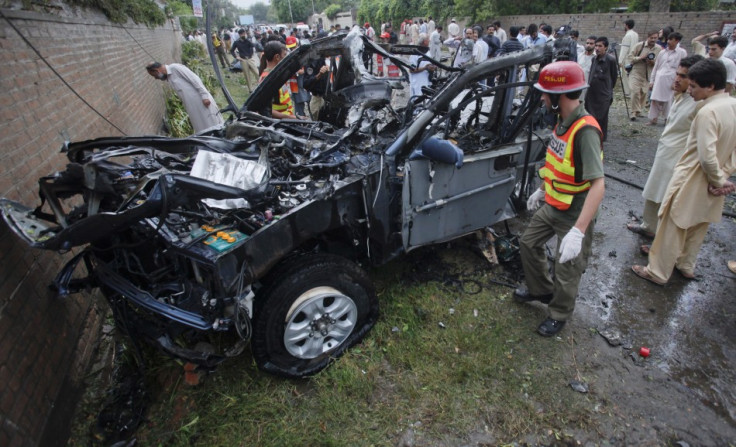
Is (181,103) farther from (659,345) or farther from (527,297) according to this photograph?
(659,345)

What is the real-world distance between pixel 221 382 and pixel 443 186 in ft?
7.11

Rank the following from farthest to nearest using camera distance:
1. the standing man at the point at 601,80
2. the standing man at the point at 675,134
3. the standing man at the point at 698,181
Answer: the standing man at the point at 601,80
the standing man at the point at 675,134
the standing man at the point at 698,181

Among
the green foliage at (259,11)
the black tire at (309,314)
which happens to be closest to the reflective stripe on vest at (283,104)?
the black tire at (309,314)

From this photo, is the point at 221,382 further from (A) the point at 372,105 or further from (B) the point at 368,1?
(B) the point at 368,1

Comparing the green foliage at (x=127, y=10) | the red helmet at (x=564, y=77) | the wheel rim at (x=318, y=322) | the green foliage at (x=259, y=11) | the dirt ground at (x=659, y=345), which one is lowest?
the dirt ground at (x=659, y=345)

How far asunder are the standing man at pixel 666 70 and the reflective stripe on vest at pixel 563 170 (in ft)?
20.8

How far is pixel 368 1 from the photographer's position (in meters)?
35.5

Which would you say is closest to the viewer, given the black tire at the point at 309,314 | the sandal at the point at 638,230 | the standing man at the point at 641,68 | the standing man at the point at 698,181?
the black tire at the point at 309,314

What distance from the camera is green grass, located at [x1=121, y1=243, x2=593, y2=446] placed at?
228 cm

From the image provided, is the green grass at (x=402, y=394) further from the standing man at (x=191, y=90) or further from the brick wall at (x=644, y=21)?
the brick wall at (x=644, y=21)

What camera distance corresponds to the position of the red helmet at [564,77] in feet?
8.08

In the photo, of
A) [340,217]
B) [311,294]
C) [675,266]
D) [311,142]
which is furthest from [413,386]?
[675,266]

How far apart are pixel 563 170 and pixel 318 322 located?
6.48 ft

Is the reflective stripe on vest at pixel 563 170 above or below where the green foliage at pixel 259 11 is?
below
